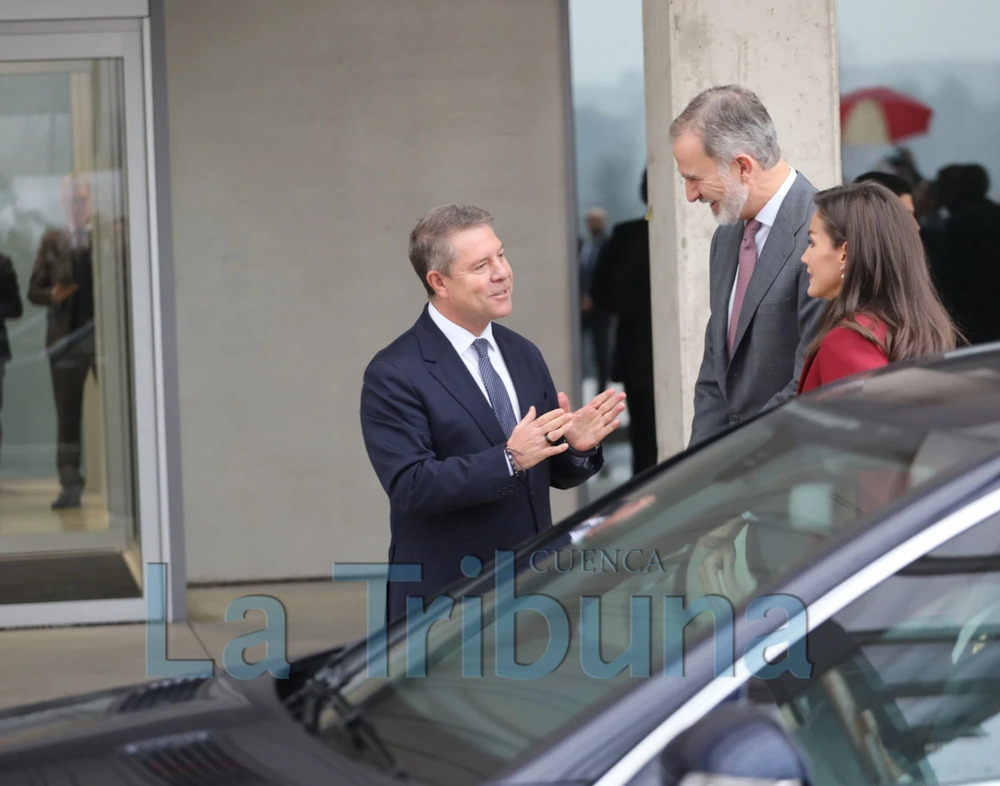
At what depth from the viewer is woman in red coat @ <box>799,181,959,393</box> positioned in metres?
3.22

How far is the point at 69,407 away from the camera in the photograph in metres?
6.80

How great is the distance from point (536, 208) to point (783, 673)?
19.3 ft

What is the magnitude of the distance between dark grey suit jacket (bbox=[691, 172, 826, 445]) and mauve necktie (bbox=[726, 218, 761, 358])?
2 cm

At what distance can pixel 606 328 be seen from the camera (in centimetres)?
754

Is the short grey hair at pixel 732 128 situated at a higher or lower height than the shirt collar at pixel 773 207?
higher

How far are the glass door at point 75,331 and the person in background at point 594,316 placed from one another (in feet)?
A: 7.61

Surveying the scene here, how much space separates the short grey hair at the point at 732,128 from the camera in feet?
12.3

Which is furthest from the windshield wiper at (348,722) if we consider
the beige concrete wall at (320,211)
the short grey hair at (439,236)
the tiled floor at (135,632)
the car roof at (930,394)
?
the beige concrete wall at (320,211)

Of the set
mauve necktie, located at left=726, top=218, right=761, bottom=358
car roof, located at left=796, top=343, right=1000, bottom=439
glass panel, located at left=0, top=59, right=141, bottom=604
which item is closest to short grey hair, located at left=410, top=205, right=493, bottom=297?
mauve necktie, located at left=726, top=218, right=761, bottom=358

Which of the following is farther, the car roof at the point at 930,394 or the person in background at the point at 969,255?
the person in background at the point at 969,255

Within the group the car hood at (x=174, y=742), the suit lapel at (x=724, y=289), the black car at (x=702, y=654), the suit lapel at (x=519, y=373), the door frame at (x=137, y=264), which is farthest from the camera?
the door frame at (x=137, y=264)

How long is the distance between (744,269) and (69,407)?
4082mm

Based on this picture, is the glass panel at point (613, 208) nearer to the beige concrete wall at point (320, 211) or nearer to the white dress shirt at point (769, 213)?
the beige concrete wall at point (320, 211)

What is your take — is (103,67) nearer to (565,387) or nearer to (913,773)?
(565,387)
